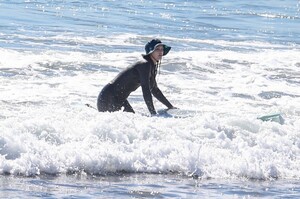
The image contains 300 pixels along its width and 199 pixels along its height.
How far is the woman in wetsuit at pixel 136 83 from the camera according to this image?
10234mm

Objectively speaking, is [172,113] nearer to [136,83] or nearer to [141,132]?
[136,83]

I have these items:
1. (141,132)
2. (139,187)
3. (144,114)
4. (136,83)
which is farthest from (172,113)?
(139,187)

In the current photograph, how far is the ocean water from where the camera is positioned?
838cm

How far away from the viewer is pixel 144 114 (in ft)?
34.9

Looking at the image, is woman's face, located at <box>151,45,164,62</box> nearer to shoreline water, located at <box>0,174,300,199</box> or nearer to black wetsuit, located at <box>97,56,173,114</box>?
black wetsuit, located at <box>97,56,173,114</box>

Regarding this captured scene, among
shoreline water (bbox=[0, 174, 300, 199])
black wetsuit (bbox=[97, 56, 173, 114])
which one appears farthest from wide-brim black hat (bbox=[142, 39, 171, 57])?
shoreline water (bbox=[0, 174, 300, 199])

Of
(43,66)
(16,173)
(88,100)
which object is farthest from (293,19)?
(16,173)

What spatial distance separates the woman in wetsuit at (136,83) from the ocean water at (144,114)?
274 mm

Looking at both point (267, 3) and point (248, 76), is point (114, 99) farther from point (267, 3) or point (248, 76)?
point (267, 3)

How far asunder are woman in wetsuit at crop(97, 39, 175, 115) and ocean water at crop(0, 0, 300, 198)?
0.27m

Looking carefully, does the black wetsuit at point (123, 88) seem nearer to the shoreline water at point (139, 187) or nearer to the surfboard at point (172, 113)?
the surfboard at point (172, 113)

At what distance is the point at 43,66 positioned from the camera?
15.6 metres

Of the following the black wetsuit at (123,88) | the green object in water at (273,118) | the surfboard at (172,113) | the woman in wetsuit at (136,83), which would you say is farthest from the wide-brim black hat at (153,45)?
the green object in water at (273,118)

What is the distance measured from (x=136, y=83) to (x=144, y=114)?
403 mm
